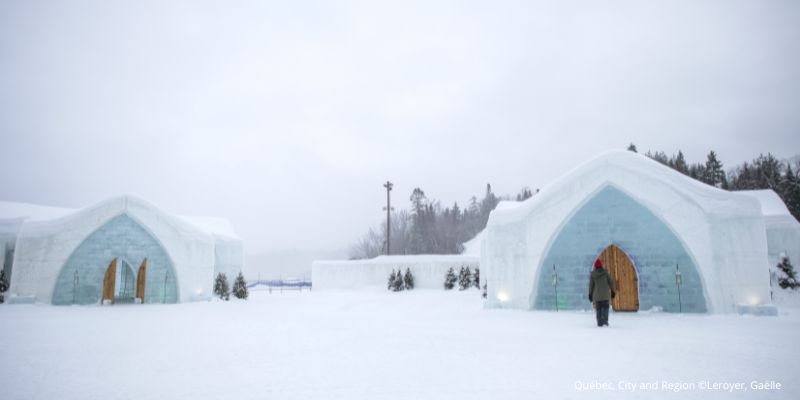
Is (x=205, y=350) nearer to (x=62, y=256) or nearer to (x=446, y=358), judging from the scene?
(x=446, y=358)

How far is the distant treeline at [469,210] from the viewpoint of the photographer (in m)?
40.5

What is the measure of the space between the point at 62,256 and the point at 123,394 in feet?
55.5

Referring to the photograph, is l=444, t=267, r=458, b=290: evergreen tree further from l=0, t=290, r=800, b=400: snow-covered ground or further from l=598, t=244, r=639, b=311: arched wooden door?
l=0, t=290, r=800, b=400: snow-covered ground

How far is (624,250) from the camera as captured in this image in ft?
46.7

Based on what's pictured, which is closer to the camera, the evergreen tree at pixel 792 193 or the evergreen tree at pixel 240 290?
the evergreen tree at pixel 240 290

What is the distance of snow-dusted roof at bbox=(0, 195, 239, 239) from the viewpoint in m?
19.2

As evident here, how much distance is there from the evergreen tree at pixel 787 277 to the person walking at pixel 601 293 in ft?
45.4

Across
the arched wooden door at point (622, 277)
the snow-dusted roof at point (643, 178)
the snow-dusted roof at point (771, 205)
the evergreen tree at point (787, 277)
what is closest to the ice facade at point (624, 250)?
the arched wooden door at point (622, 277)

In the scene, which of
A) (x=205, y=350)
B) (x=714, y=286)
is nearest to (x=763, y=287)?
(x=714, y=286)

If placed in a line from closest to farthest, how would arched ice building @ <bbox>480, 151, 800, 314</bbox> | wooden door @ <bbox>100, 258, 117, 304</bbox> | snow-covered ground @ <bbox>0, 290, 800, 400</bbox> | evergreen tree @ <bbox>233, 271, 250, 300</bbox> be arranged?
snow-covered ground @ <bbox>0, 290, 800, 400</bbox> → arched ice building @ <bbox>480, 151, 800, 314</bbox> → wooden door @ <bbox>100, 258, 117, 304</bbox> → evergreen tree @ <bbox>233, 271, 250, 300</bbox>

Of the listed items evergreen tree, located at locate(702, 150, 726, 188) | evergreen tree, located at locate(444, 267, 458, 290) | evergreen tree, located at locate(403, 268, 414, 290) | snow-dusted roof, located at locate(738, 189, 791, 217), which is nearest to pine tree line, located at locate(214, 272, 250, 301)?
evergreen tree, located at locate(403, 268, 414, 290)

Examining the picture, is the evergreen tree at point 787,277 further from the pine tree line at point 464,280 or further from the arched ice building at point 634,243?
the pine tree line at point 464,280

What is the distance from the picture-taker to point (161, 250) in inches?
774

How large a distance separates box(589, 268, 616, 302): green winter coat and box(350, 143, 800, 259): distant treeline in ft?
108
